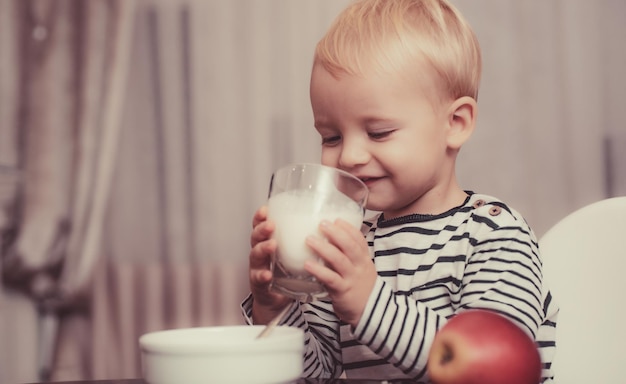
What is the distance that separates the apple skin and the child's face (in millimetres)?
442

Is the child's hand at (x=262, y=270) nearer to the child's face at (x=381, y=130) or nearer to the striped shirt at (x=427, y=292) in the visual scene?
the striped shirt at (x=427, y=292)

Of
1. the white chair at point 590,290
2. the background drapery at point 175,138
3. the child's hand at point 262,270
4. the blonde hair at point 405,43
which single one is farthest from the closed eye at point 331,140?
the background drapery at point 175,138

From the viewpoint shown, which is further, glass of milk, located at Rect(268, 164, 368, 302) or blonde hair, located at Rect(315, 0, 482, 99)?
blonde hair, located at Rect(315, 0, 482, 99)

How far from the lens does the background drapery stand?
207cm

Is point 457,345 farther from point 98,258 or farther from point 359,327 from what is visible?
point 98,258

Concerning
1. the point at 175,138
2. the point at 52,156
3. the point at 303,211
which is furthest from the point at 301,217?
the point at 52,156

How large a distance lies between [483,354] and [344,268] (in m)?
0.23

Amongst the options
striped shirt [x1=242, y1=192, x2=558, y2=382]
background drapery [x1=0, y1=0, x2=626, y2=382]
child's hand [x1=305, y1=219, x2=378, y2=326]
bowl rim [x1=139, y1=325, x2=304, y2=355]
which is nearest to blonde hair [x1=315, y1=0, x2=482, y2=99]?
striped shirt [x1=242, y1=192, x2=558, y2=382]

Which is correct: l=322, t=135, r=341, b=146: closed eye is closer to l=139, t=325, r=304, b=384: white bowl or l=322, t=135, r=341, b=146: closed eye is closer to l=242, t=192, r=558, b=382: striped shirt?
l=242, t=192, r=558, b=382: striped shirt

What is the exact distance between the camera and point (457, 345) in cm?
68

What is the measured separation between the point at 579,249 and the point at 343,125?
0.46 metres

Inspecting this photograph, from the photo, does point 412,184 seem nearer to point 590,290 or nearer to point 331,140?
point 331,140

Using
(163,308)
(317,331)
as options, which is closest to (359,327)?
(317,331)

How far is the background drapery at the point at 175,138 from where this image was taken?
2074 millimetres
